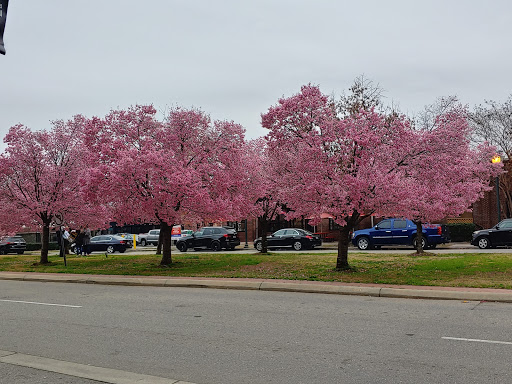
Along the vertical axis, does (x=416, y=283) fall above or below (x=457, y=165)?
below

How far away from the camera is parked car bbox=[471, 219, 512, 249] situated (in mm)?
25062

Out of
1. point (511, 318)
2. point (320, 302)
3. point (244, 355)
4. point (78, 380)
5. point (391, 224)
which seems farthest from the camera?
point (391, 224)

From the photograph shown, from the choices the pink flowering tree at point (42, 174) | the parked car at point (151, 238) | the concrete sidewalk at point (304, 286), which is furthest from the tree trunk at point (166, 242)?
the parked car at point (151, 238)

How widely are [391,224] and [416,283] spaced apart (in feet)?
52.7

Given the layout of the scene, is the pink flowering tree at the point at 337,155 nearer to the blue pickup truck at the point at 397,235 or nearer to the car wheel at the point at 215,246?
the blue pickup truck at the point at 397,235

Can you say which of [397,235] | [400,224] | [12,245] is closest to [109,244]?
[12,245]

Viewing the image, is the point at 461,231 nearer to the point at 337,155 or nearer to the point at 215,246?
the point at 215,246

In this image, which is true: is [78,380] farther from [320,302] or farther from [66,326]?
[320,302]

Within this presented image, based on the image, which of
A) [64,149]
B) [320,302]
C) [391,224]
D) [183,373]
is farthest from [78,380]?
[391,224]

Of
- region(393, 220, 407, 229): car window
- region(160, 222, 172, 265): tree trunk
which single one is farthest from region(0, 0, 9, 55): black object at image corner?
region(393, 220, 407, 229): car window

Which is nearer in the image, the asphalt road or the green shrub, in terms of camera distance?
the asphalt road

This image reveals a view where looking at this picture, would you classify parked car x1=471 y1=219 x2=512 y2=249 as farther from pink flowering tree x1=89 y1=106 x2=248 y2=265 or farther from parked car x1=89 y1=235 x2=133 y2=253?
parked car x1=89 y1=235 x2=133 y2=253

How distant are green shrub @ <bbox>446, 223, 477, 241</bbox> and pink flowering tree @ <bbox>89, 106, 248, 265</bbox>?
70.7ft

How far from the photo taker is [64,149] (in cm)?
2308
